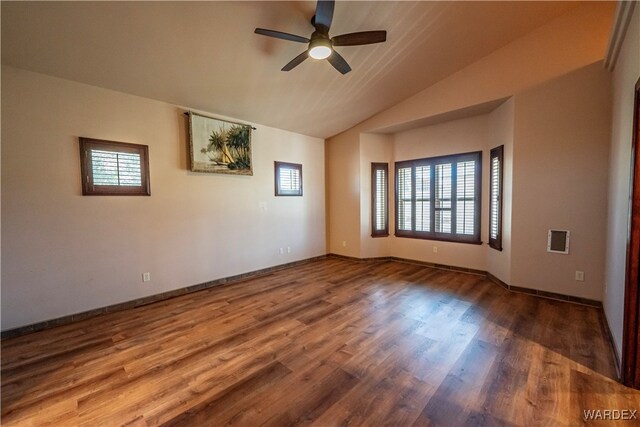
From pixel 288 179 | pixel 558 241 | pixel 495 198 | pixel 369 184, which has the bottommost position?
pixel 558 241

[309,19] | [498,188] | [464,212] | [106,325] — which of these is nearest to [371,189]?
[464,212]

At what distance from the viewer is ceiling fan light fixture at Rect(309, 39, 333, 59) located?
2533 mm

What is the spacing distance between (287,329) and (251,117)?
3538 mm

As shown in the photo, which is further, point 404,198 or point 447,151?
point 404,198

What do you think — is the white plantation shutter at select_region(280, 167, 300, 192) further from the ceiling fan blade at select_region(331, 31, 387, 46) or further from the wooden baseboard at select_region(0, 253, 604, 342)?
the ceiling fan blade at select_region(331, 31, 387, 46)

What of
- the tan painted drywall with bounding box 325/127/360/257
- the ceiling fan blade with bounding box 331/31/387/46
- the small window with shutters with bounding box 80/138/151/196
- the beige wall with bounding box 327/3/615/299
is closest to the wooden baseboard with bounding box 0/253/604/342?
the beige wall with bounding box 327/3/615/299

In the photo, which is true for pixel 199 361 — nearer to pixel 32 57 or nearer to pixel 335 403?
pixel 335 403

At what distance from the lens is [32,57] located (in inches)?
101

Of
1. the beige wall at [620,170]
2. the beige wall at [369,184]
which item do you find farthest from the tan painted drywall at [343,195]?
the beige wall at [620,170]

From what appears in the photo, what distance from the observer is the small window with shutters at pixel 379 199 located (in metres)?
5.60

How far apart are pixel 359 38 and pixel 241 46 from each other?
1.36 m

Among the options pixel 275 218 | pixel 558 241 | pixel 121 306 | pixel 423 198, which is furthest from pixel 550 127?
pixel 121 306

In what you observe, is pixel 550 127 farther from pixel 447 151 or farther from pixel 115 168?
pixel 115 168

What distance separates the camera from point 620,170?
7.61 feet
